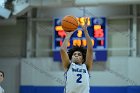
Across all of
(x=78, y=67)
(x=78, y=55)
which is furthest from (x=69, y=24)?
(x=78, y=67)

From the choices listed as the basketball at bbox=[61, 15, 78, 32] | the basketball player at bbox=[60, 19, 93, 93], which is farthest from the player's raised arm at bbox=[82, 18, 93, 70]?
the basketball at bbox=[61, 15, 78, 32]

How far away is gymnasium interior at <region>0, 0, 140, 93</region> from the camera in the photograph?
903 centimetres

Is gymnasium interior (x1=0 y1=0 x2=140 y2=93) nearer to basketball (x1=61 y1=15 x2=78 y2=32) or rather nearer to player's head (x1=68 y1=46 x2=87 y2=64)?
basketball (x1=61 y1=15 x2=78 y2=32)

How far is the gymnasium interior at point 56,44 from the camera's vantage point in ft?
29.6

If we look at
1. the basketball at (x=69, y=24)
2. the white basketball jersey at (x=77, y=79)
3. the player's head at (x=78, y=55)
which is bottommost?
the white basketball jersey at (x=77, y=79)

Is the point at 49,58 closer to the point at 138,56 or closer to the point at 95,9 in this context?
the point at 95,9

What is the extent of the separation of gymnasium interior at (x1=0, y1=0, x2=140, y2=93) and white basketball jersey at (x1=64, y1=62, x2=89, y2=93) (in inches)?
207

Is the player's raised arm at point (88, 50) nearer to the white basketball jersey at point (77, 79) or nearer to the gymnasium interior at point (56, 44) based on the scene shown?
the white basketball jersey at point (77, 79)

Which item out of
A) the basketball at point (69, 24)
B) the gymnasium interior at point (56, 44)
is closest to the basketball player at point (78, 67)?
the basketball at point (69, 24)

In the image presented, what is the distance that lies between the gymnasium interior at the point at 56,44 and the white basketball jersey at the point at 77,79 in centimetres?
525

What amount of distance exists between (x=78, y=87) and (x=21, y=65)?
645 cm

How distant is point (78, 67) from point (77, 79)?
130mm

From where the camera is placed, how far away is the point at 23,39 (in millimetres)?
10055

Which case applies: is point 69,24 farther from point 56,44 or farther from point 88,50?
point 56,44
